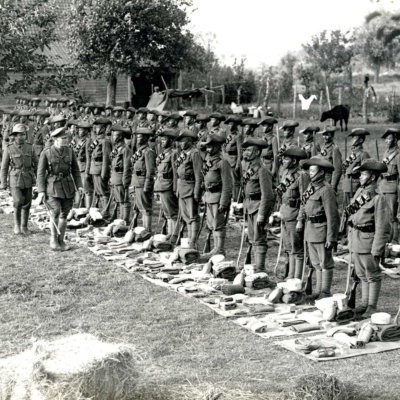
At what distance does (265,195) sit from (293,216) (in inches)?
28.0

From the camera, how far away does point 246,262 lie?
12.4 metres

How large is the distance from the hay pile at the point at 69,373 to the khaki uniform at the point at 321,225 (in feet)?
15.0

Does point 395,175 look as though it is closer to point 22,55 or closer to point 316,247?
point 316,247

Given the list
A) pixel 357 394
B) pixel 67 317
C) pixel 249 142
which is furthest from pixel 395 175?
pixel 357 394

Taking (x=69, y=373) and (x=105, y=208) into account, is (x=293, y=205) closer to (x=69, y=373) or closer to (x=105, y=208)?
(x=69, y=373)

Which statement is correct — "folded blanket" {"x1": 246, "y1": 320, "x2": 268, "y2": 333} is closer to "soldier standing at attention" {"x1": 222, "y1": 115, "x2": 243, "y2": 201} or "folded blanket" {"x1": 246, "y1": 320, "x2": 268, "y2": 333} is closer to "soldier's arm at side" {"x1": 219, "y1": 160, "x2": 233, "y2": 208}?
"soldier's arm at side" {"x1": 219, "y1": 160, "x2": 233, "y2": 208}

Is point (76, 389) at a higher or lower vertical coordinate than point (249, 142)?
lower

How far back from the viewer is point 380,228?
9.44m

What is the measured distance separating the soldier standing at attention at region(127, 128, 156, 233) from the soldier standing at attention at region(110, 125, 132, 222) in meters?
0.40

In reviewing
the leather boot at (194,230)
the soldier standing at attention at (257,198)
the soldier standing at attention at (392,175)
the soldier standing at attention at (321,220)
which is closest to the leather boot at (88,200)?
the leather boot at (194,230)

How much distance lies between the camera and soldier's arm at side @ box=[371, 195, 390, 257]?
370 inches

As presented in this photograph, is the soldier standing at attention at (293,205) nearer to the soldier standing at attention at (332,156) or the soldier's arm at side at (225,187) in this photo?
the soldier's arm at side at (225,187)

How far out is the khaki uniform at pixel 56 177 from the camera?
13430 millimetres

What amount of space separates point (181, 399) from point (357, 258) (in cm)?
409
